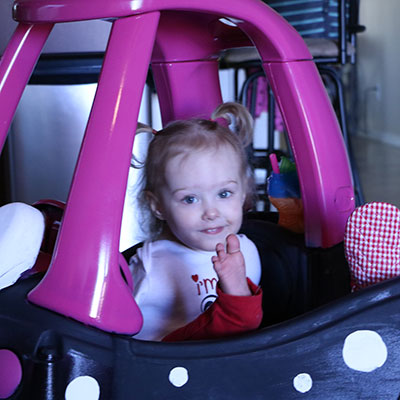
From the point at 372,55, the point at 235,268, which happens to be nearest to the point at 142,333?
the point at 235,268

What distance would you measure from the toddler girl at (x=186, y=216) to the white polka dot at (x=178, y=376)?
0.16m

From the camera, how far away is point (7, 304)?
70cm

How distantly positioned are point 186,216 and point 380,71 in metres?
3.77

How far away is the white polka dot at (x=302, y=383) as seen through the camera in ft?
2.34

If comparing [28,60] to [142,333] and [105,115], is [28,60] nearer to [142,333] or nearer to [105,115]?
[105,115]

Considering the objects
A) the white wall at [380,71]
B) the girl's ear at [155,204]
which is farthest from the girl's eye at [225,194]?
the white wall at [380,71]

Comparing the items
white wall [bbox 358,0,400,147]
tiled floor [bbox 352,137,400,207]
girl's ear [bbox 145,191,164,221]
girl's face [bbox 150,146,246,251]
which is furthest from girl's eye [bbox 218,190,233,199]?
white wall [bbox 358,0,400,147]

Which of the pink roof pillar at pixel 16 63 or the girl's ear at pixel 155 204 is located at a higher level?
the pink roof pillar at pixel 16 63

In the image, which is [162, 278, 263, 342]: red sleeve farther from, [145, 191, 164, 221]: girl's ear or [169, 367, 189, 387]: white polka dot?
[145, 191, 164, 221]: girl's ear

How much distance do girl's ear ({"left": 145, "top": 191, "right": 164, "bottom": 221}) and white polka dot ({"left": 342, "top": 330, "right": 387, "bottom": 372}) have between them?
1.27 ft

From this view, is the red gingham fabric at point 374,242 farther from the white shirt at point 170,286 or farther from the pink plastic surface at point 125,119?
the white shirt at point 170,286

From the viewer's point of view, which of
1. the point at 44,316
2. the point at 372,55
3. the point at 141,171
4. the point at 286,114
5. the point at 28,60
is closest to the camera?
the point at 44,316

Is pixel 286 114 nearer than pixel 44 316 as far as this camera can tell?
No

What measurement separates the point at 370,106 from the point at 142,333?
404 cm
